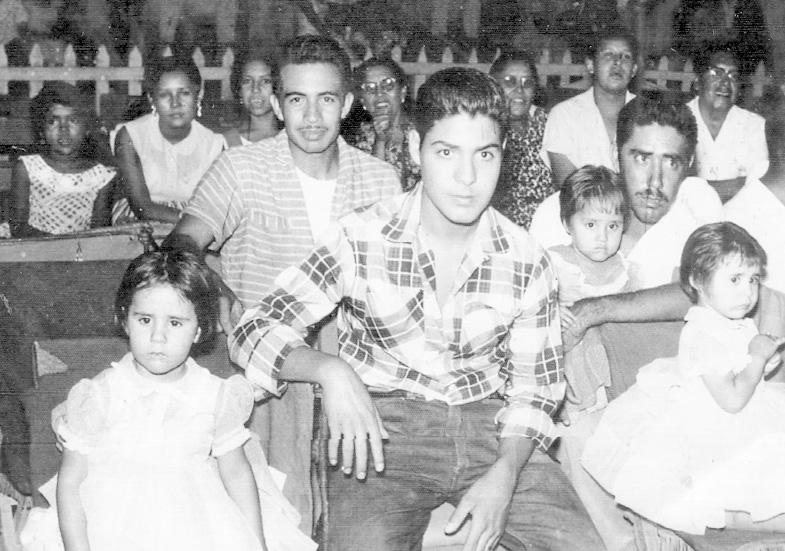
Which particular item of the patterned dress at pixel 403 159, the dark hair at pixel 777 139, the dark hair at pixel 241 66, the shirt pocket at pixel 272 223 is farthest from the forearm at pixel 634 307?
the dark hair at pixel 241 66

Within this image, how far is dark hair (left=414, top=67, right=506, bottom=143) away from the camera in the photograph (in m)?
1.71

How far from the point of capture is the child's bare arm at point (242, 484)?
168 cm

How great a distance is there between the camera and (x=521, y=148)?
3.43 meters

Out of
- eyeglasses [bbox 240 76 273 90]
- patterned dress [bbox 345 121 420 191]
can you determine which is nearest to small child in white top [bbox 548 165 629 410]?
patterned dress [bbox 345 121 420 191]

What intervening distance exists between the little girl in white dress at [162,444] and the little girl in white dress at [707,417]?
0.69m

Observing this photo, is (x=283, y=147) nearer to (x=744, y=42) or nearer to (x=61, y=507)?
(x=61, y=507)

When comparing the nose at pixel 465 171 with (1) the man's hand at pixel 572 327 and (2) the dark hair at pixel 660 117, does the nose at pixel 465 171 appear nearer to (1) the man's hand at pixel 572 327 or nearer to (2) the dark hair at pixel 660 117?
(1) the man's hand at pixel 572 327

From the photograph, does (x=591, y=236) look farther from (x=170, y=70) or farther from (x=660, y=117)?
(x=170, y=70)

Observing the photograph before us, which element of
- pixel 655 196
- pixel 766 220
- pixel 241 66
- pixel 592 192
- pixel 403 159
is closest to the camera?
pixel 766 220

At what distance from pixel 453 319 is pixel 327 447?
0.34 meters

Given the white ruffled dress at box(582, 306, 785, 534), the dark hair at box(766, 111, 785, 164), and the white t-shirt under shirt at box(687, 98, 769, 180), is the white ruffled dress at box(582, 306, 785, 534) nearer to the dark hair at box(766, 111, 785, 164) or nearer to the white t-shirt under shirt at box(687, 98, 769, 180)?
the dark hair at box(766, 111, 785, 164)

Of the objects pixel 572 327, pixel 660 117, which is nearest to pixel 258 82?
pixel 660 117

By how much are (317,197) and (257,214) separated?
6.4 inches

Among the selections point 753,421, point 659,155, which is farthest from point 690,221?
point 753,421
